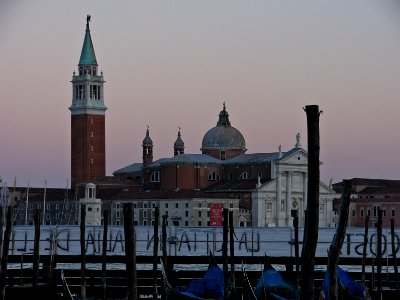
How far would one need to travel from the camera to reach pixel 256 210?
297 ft

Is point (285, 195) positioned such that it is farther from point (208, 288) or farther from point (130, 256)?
point (130, 256)

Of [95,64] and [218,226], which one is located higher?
[95,64]

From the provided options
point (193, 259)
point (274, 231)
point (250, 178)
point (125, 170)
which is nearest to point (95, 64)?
point (125, 170)

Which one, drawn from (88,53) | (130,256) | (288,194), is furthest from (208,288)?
(88,53)

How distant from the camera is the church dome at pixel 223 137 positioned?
320ft

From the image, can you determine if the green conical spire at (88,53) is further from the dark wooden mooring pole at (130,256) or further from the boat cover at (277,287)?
the dark wooden mooring pole at (130,256)

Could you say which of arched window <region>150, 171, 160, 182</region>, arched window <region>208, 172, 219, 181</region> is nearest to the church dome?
arched window <region>208, 172, 219, 181</region>

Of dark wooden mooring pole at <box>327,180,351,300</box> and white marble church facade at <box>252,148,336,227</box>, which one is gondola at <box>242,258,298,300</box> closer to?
dark wooden mooring pole at <box>327,180,351,300</box>

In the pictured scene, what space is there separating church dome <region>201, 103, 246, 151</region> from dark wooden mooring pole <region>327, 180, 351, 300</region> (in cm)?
8221

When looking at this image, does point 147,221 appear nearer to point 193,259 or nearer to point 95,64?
point 95,64

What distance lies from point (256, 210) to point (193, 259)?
68.7 m

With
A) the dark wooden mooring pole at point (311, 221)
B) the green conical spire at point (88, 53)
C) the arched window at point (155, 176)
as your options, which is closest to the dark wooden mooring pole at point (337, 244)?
the dark wooden mooring pole at point (311, 221)

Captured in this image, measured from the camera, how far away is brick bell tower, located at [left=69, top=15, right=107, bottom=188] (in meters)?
92.0

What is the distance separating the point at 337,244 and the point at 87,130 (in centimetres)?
7859
